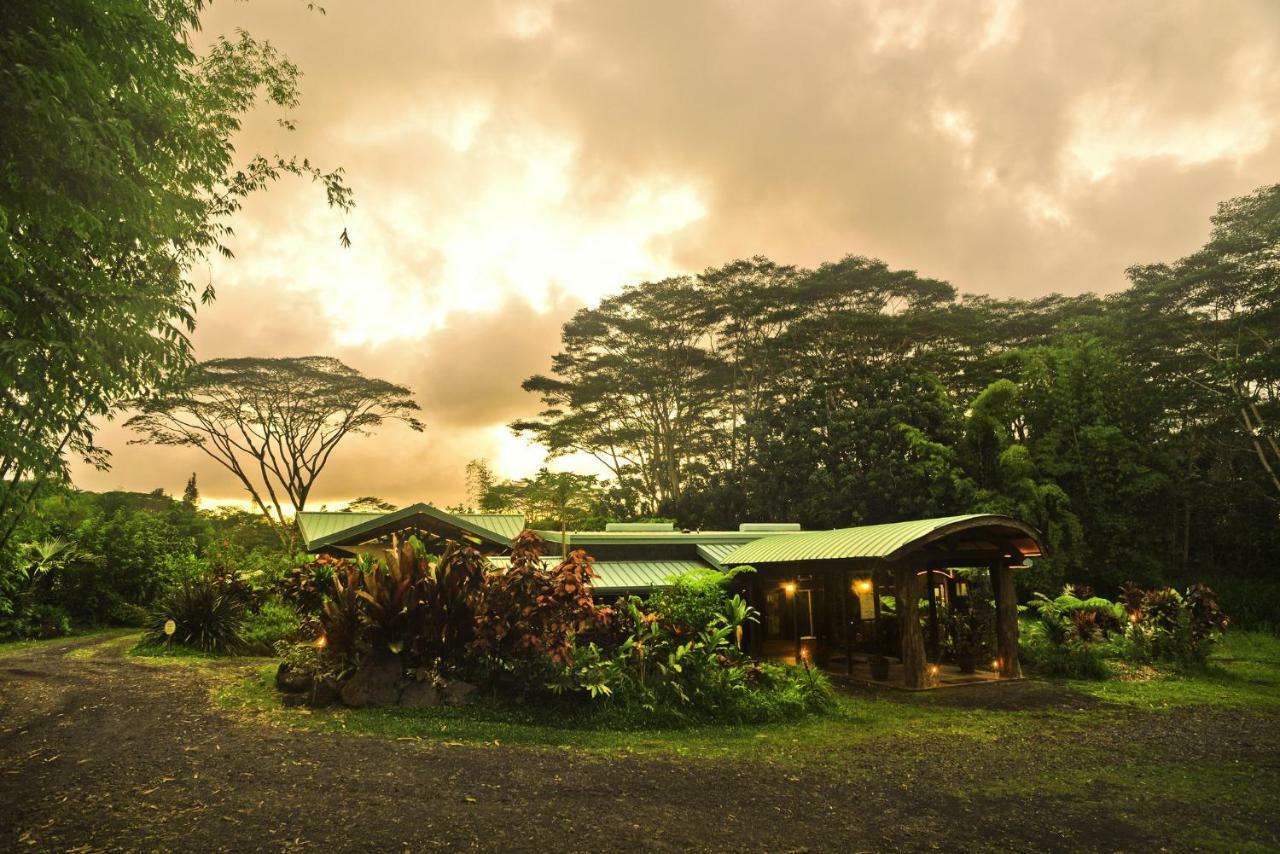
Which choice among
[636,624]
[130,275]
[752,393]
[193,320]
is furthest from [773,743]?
[752,393]

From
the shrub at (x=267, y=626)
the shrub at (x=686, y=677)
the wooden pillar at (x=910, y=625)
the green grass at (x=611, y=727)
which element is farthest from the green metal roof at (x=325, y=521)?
the wooden pillar at (x=910, y=625)

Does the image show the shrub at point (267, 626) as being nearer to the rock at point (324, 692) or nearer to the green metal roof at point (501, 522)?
the green metal roof at point (501, 522)

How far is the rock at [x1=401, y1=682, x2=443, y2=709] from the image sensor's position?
10703mm

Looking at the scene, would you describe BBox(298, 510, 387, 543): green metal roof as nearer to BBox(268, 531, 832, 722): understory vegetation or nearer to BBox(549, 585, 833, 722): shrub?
BBox(268, 531, 832, 722): understory vegetation

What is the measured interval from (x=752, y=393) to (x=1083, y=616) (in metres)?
20.6

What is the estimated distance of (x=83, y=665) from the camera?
541 inches

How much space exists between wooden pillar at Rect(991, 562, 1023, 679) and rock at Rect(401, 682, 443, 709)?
12424 millimetres

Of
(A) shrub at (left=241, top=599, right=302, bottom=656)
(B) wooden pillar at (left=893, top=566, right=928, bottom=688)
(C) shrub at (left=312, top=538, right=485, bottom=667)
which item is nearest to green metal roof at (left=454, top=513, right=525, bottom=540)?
(A) shrub at (left=241, top=599, right=302, bottom=656)

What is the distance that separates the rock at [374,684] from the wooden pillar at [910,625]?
10000mm

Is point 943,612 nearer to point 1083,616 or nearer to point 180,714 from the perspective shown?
point 1083,616

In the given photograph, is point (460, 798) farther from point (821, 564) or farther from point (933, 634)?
point (933, 634)

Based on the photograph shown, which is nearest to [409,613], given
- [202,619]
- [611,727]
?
[611,727]

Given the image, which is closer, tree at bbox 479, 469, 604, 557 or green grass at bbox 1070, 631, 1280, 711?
green grass at bbox 1070, 631, 1280, 711

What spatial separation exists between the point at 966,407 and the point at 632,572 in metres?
24.4
